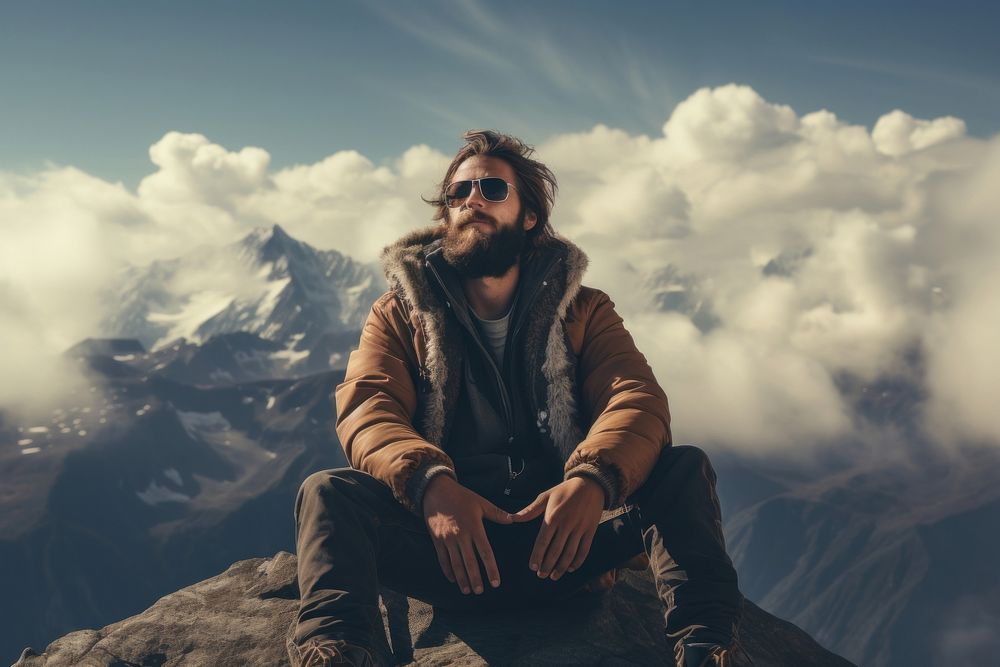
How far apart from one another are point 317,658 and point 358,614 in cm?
46

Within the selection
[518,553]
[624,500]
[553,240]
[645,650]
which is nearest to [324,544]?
[518,553]

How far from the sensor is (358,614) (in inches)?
251

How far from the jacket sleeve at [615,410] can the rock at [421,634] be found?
212 cm

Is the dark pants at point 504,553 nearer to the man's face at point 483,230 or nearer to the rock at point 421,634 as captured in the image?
the rock at point 421,634

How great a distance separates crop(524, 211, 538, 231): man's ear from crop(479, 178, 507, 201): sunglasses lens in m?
0.62

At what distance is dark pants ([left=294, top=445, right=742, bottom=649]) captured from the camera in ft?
21.4

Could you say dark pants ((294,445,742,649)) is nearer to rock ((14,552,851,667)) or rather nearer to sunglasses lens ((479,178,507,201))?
rock ((14,552,851,667))

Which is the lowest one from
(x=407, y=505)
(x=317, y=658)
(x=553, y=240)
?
(x=317, y=658)

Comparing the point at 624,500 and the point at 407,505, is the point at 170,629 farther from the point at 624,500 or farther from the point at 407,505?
the point at 624,500

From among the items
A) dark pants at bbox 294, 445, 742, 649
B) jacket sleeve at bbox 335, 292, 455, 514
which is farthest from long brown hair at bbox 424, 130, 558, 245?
dark pants at bbox 294, 445, 742, 649

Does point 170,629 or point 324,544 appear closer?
point 324,544

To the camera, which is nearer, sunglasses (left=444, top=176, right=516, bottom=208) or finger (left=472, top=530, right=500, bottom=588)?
finger (left=472, top=530, right=500, bottom=588)

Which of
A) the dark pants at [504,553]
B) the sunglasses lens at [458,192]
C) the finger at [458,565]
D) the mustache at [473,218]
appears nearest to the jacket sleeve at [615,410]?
the dark pants at [504,553]

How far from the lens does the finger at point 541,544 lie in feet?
22.0
